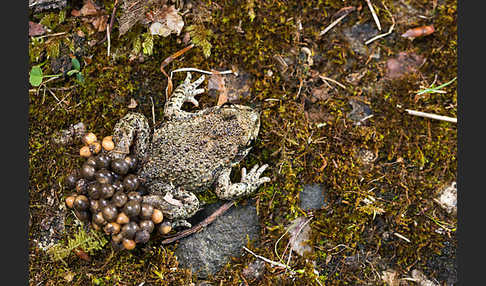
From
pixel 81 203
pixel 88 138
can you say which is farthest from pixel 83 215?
pixel 88 138

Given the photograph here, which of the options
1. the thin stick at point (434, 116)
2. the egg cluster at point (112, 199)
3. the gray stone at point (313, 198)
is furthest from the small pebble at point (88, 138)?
the thin stick at point (434, 116)

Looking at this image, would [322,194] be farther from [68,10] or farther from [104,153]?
[68,10]

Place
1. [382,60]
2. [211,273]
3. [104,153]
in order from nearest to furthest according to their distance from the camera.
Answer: [104,153]
[211,273]
[382,60]

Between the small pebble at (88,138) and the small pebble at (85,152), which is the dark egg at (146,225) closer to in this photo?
the small pebble at (85,152)

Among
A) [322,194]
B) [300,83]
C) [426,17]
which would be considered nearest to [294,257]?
[322,194]

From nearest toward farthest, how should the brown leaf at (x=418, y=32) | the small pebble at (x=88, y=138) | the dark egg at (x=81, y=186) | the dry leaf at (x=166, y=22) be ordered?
the dark egg at (x=81, y=186), the small pebble at (x=88, y=138), the dry leaf at (x=166, y=22), the brown leaf at (x=418, y=32)

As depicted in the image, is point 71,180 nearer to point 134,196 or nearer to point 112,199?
point 112,199

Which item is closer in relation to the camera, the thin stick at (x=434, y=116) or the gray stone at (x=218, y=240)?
the gray stone at (x=218, y=240)
